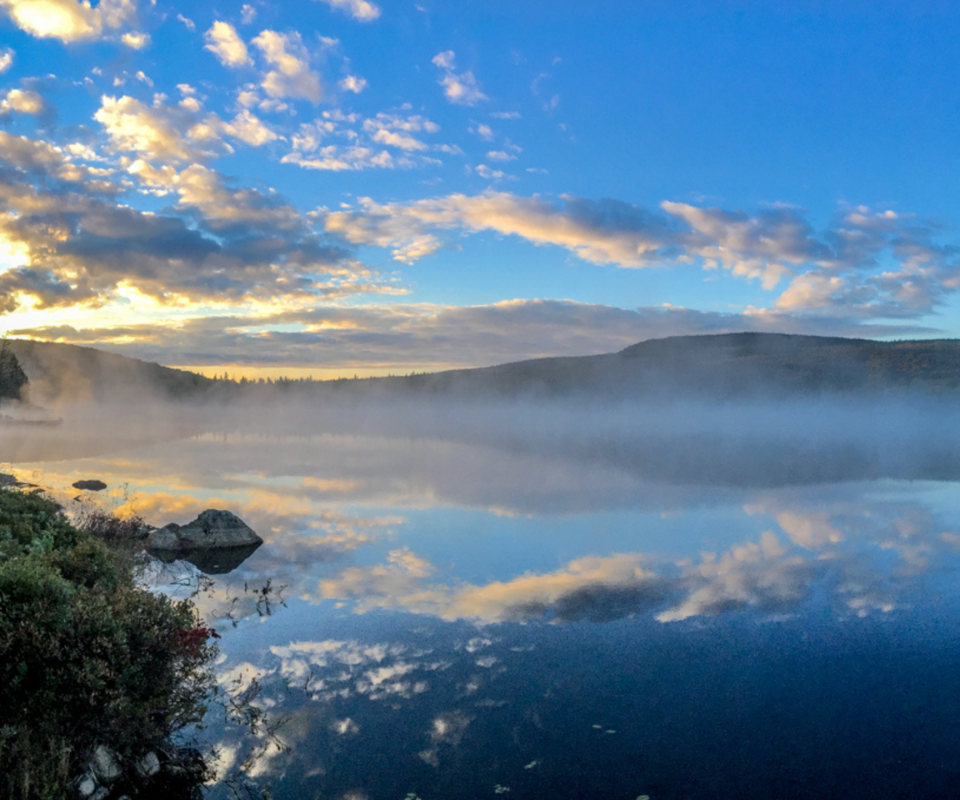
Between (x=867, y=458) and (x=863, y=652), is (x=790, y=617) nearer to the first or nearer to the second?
(x=863, y=652)

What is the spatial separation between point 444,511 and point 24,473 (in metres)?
33.1

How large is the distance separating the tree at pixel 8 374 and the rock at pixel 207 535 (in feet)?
382

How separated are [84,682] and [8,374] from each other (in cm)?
14234

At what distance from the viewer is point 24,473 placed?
48.8 m

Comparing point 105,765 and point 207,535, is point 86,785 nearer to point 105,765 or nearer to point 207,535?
point 105,765

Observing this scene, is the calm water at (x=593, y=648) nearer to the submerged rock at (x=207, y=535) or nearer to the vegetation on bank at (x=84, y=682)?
the vegetation on bank at (x=84, y=682)

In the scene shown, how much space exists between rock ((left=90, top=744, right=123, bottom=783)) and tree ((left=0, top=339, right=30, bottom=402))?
135m

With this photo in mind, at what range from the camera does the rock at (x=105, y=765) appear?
392 inches

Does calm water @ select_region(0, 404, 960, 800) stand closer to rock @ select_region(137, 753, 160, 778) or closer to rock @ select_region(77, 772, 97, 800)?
rock @ select_region(137, 753, 160, 778)

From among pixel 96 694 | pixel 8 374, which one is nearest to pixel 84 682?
pixel 96 694

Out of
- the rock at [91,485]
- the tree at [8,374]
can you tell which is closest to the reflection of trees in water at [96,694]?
the rock at [91,485]

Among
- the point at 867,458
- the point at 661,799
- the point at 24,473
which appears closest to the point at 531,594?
the point at 661,799

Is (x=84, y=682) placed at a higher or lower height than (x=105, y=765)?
higher

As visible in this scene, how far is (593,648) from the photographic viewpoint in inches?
685
